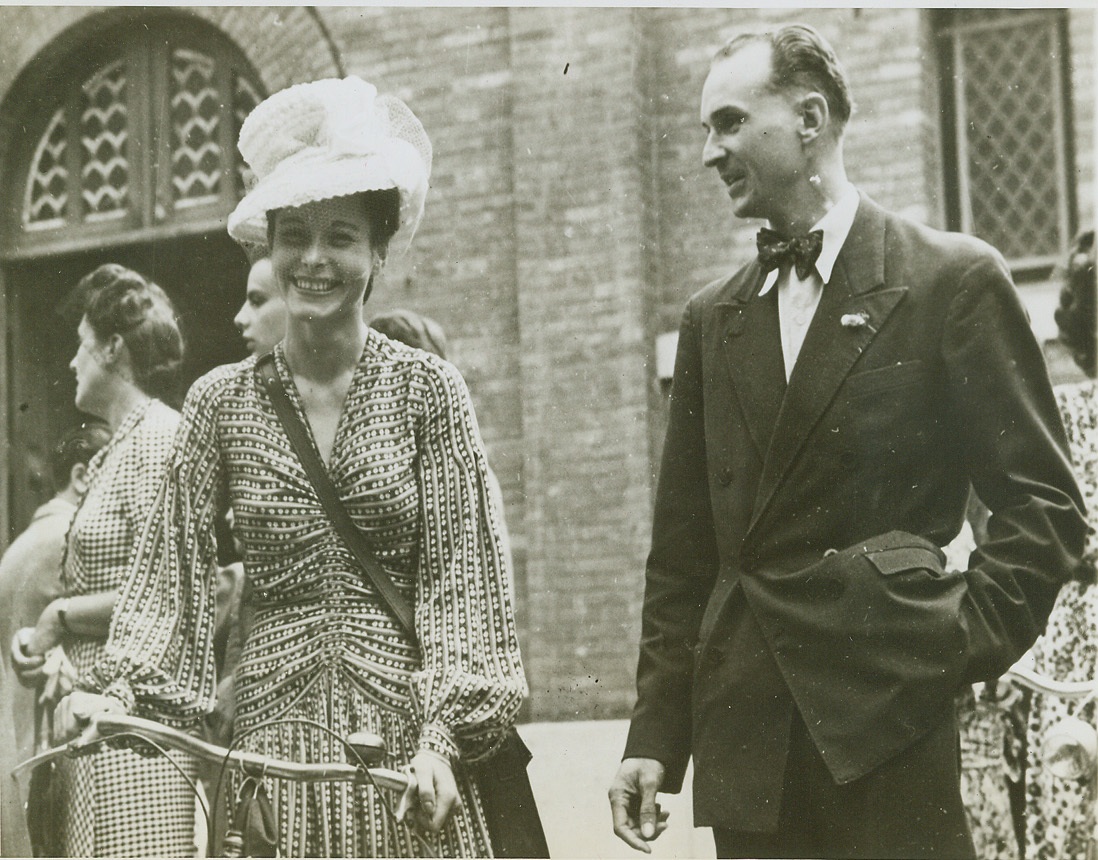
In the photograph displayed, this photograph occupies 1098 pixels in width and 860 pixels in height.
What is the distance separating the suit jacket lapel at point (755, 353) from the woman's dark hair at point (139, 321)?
1655 millimetres

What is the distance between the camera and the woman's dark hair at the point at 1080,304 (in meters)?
4.10

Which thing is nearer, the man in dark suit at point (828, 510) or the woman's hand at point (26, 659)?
the man in dark suit at point (828, 510)

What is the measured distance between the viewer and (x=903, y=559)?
10.4 ft

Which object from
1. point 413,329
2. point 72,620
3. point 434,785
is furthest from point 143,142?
point 434,785


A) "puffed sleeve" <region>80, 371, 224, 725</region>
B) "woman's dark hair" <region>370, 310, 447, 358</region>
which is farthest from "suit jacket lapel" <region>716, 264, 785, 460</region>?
"puffed sleeve" <region>80, 371, 224, 725</region>

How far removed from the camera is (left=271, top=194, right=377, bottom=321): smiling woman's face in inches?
A: 148

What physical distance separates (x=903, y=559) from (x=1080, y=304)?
131 cm

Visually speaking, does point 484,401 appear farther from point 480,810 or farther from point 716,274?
point 480,810

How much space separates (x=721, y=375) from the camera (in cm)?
344

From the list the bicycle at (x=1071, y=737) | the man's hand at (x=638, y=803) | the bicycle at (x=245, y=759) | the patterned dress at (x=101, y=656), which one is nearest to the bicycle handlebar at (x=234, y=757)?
the bicycle at (x=245, y=759)

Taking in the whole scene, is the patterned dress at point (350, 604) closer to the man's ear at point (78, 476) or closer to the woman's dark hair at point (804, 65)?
the man's ear at point (78, 476)

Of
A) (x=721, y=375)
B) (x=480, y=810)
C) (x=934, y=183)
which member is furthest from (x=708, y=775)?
(x=934, y=183)

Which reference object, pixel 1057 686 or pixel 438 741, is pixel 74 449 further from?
pixel 1057 686

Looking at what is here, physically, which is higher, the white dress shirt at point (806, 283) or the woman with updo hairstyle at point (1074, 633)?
the white dress shirt at point (806, 283)
